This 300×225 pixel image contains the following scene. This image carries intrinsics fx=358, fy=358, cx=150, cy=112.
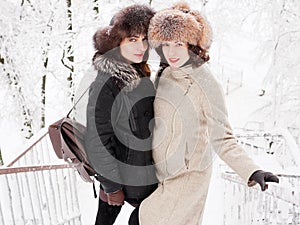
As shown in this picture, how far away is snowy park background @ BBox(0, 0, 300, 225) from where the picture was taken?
6980 millimetres

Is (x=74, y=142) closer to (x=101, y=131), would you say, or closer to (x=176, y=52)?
(x=101, y=131)

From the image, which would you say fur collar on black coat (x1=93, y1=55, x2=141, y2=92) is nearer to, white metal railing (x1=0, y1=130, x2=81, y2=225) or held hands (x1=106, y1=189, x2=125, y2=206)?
held hands (x1=106, y1=189, x2=125, y2=206)

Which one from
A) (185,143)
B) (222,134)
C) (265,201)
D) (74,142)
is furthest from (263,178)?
(74,142)

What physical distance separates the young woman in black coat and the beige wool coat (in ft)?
0.27

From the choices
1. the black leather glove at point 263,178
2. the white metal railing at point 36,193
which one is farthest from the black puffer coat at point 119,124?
the white metal railing at point 36,193

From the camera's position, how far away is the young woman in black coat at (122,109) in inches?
72.6

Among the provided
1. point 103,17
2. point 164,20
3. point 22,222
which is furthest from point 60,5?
point 164,20

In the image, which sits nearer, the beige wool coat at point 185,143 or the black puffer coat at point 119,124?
the black puffer coat at point 119,124

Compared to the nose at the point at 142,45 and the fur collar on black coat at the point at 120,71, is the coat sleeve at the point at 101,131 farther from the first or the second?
the nose at the point at 142,45

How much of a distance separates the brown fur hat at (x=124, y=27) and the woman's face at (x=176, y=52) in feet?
0.50

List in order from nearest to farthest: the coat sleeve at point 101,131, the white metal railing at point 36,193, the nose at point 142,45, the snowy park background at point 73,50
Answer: the coat sleeve at point 101,131 → the nose at point 142,45 → the white metal railing at point 36,193 → the snowy park background at point 73,50

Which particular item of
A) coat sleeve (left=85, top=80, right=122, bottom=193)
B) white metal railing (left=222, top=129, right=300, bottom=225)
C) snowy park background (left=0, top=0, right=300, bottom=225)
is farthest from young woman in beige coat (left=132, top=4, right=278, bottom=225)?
snowy park background (left=0, top=0, right=300, bottom=225)

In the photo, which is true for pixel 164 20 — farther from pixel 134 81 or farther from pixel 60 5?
pixel 60 5

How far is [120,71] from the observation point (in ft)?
6.17
